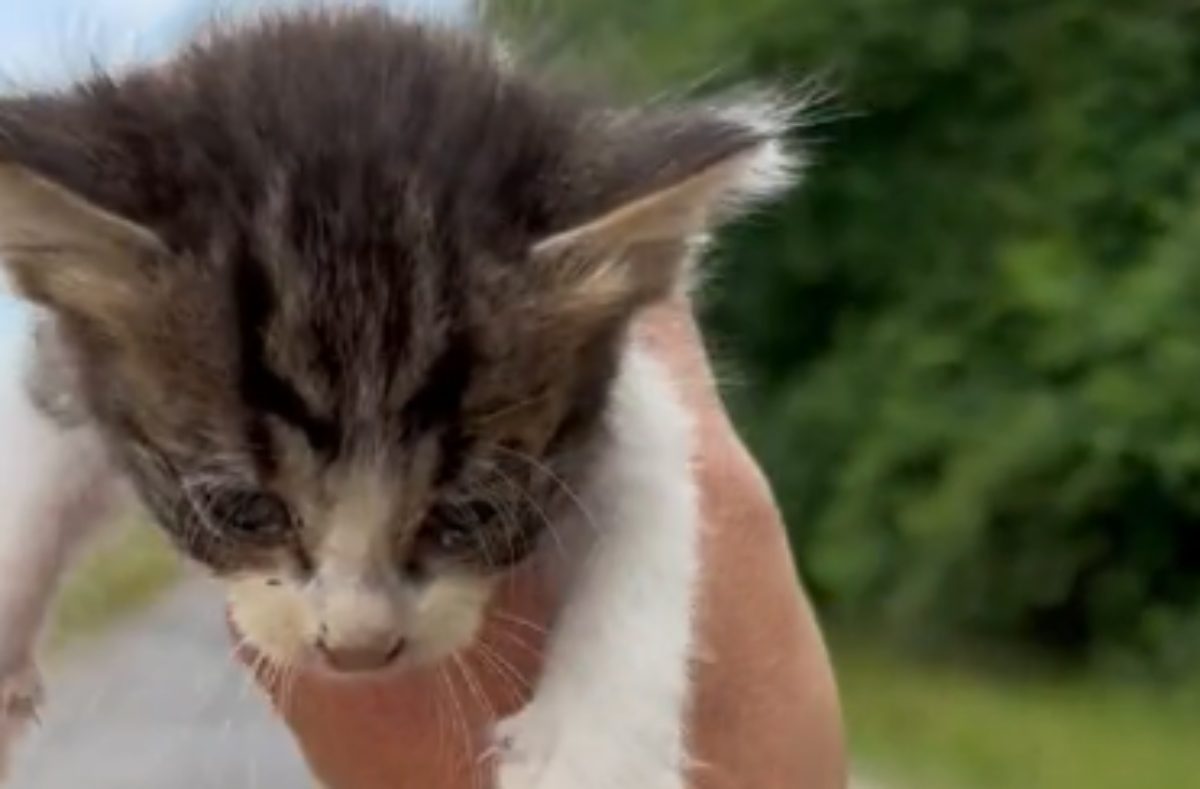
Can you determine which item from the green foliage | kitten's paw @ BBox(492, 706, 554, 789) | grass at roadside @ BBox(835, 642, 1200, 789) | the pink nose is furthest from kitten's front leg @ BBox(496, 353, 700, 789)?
the green foliage

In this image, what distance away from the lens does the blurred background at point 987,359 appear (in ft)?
13.5

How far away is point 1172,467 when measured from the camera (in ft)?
13.6

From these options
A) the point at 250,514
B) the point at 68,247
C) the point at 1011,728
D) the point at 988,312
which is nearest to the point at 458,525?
the point at 250,514

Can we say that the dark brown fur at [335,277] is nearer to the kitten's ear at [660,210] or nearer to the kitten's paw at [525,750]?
the kitten's ear at [660,210]

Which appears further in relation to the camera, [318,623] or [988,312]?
[988,312]

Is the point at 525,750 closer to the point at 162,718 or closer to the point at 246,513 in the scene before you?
the point at 246,513

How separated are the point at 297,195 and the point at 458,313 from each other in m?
0.10

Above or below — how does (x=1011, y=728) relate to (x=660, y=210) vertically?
below

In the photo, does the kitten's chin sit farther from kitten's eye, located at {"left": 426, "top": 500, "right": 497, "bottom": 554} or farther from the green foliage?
the green foliage

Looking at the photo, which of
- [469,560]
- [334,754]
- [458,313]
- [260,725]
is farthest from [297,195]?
[260,725]

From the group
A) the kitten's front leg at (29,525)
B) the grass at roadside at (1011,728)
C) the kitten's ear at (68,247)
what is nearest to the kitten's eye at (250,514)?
the kitten's ear at (68,247)

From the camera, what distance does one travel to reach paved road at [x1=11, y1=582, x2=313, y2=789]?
6.45 ft

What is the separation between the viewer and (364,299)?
4.74 ft

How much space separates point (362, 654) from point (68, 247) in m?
0.27
